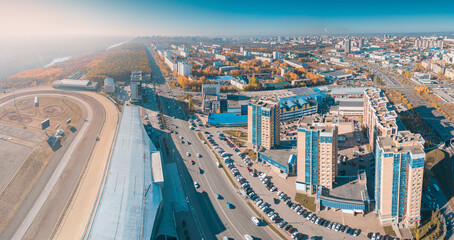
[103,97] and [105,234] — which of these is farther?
[103,97]

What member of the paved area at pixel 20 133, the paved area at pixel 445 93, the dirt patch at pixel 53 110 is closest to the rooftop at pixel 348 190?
the paved area at pixel 20 133

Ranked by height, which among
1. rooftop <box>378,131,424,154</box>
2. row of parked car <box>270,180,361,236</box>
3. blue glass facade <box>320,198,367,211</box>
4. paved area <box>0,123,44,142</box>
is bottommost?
row of parked car <box>270,180,361,236</box>

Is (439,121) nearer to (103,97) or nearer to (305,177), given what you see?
(305,177)

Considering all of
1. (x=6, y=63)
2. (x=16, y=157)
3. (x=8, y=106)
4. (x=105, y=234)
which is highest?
(x=6, y=63)

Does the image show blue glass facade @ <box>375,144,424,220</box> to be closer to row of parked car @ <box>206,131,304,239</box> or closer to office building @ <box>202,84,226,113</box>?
row of parked car @ <box>206,131,304,239</box>

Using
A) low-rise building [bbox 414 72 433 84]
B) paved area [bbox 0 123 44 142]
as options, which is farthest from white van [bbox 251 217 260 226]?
low-rise building [bbox 414 72 433 84]

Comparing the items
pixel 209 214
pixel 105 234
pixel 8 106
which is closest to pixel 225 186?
pixel 209 214

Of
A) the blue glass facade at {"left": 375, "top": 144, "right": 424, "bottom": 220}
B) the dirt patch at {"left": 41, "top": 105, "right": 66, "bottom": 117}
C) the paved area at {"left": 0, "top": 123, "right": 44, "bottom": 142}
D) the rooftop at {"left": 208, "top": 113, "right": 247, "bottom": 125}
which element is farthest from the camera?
the rooftop at {"left": 208, "top": 113, "right": 247, "bottom": 125}

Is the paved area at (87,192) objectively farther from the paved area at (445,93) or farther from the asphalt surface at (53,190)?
the paved area at (445,93)
